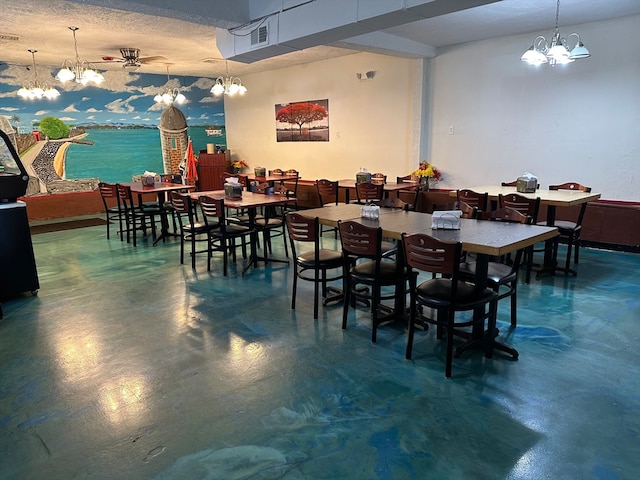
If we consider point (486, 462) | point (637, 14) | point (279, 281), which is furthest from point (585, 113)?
point (486, 462)

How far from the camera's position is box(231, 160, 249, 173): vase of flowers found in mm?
11297

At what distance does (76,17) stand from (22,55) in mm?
3449

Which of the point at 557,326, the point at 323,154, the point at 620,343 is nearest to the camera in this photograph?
the point at 620,343

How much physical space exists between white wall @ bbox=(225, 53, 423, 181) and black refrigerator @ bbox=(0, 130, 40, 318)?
5.84 meters

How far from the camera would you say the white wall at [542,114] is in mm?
5840

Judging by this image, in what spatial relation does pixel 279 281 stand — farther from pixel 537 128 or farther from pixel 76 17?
pixel 537 128

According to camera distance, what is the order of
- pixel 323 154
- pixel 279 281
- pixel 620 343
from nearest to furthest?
pixel 620 343 → pixel 279 281 → pixel 323 154

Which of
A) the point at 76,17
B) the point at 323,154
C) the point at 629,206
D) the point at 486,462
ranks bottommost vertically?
the point at 486,462

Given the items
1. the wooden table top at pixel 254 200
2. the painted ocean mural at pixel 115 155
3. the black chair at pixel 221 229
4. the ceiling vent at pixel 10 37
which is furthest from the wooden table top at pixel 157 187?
the painted ocean mural at pixel 115 155

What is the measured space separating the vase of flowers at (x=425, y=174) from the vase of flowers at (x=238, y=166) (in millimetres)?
5076

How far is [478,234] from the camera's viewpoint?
10.7 ft

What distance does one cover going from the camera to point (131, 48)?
288 inches

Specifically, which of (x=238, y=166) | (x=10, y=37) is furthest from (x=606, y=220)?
(x=10, y=37)

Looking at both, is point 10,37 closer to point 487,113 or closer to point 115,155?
point 115,155
